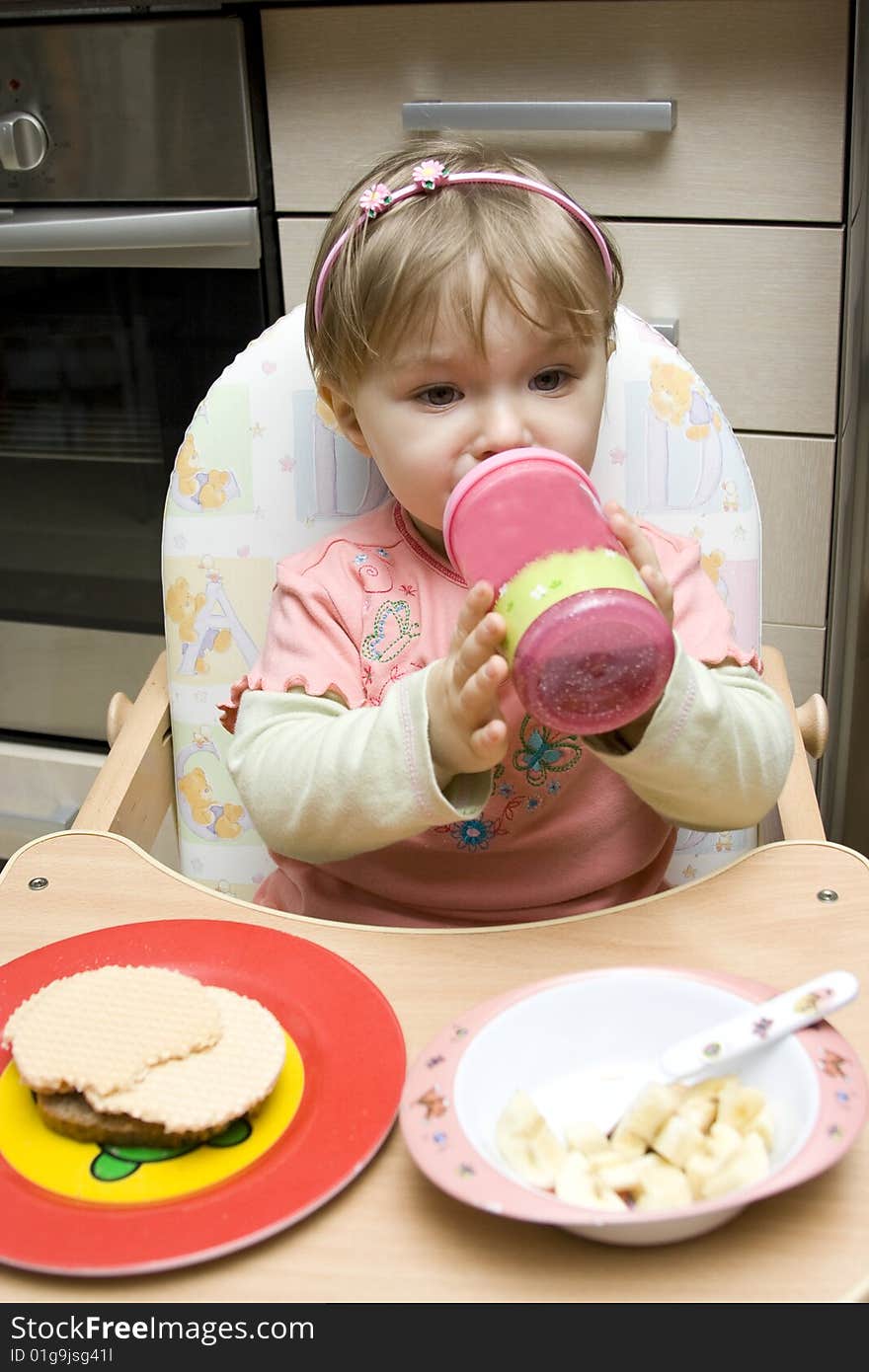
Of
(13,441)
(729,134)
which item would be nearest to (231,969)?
(729,134)

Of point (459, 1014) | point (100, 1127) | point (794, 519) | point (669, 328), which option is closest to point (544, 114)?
point (669, 328)

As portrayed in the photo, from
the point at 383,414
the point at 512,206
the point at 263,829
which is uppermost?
the point at 512,206

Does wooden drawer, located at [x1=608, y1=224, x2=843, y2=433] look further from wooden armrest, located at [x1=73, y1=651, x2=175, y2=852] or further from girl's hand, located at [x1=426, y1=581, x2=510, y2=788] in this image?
girl's hand, located at [x1=426, y1=581, x2=510, y2=788]

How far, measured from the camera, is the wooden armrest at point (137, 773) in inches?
38.7

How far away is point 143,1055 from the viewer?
0.58 metres

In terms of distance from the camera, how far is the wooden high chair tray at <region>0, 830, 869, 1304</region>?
1.63ft

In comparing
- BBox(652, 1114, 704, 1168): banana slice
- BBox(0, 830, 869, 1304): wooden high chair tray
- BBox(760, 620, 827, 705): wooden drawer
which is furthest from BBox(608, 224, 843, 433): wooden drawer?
BBox(652, 1114, 704, 1168): banana slice

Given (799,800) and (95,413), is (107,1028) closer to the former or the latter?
(799,800)

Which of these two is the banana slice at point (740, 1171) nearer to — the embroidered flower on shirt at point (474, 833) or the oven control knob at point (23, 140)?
the embroidered flower on shirt at point (474, 833)

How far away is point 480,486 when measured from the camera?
69 cm

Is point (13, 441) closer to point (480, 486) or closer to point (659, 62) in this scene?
point (659, 62)

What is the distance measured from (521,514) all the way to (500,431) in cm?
14
